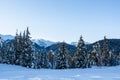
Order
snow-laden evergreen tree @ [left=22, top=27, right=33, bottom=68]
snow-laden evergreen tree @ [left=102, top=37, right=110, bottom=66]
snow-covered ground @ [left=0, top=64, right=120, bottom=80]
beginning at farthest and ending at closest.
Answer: snow-laden evergreen tree @ [left=102, top=37, right=110, bottom=66] → snow-laden evergreen tree @ [left=22, top=27, right=33, bottom=68] → snow-covered ground @ [left=0, top=64, right=120, bottom=80]

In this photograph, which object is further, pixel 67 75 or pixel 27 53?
pixel 27 53

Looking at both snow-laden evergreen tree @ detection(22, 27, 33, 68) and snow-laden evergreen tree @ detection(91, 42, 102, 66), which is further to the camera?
snow-laden evergreen tree @ detection(91, 42, 102, 66)

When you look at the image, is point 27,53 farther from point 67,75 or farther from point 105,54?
point 67,75

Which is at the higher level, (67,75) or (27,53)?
(27,53)

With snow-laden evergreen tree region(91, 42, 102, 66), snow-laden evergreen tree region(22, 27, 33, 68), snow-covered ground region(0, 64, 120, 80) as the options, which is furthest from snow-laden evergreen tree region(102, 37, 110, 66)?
snow-covered ground region(0, 64, 120, 80)

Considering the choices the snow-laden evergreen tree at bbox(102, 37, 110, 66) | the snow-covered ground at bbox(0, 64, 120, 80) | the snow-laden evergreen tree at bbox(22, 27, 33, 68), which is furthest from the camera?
the snow-laden evergreen tree at bbox(102, 37, 110, 66)

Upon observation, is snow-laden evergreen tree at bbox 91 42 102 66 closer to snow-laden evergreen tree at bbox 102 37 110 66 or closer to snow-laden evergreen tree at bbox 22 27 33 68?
snow-laden evergreen tree at bbox 102 37 110 66

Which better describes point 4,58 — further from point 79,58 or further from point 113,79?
point 113,79

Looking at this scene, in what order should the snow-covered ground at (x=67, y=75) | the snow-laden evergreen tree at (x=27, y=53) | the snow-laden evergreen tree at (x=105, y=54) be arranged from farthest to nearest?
1. the snow-laden evergreen tree at (x=105, y=54)
2. the snow-laden evergreen tree at (x=27, y=53)
3. the snow-covered ground at (x=67, y=75)

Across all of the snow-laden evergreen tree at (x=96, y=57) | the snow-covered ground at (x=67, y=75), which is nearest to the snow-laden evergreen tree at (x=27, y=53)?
the snow-laden evergreen tree at (x=96, y=57)

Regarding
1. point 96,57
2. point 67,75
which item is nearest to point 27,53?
point 96,57

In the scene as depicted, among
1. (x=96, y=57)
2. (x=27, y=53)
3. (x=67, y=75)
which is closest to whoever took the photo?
(x=67, y=75)

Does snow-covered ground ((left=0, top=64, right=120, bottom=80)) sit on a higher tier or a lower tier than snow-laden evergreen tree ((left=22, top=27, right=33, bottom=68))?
lower

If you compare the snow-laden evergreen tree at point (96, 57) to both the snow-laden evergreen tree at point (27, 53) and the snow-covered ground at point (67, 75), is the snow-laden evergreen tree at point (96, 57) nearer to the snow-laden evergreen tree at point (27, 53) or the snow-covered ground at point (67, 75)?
the snow-laden evergreen tree at point (27, 53)
